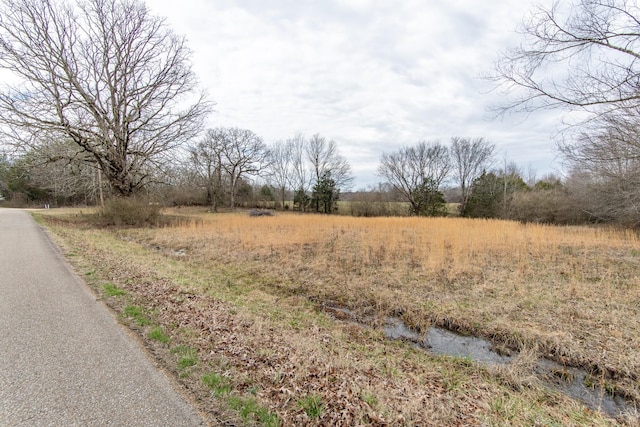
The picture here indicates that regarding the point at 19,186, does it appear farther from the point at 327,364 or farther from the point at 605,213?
the point at 605,213

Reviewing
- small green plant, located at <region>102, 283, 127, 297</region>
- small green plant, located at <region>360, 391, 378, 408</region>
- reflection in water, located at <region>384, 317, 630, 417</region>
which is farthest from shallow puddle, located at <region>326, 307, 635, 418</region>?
small green plant, located at <region>102, 283, 127, 297</region>

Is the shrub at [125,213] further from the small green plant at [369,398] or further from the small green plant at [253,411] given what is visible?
the small green plant at [369,398]

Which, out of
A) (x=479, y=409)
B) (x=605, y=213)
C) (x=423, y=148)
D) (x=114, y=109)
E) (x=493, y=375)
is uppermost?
(x=423, y=148)

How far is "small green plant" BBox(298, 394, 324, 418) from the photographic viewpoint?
2344 mm

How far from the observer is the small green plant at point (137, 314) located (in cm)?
373

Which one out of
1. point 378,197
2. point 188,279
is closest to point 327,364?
point 188,279

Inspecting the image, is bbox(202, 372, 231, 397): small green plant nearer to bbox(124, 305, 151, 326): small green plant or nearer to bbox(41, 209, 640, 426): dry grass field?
bbox(41, 209, 640, 426): dry grass field

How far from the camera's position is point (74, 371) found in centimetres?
264

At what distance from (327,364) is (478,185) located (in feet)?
122

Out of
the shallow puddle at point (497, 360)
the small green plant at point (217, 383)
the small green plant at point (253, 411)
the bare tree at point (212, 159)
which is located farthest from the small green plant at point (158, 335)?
the bare tree at point (212, 159)

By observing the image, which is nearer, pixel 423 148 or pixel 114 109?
pixel 114 109

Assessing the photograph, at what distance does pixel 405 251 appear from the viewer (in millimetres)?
9742

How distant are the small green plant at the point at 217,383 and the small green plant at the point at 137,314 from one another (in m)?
1.63

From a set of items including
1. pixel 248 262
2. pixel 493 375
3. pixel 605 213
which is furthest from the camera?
pixel 605 213
